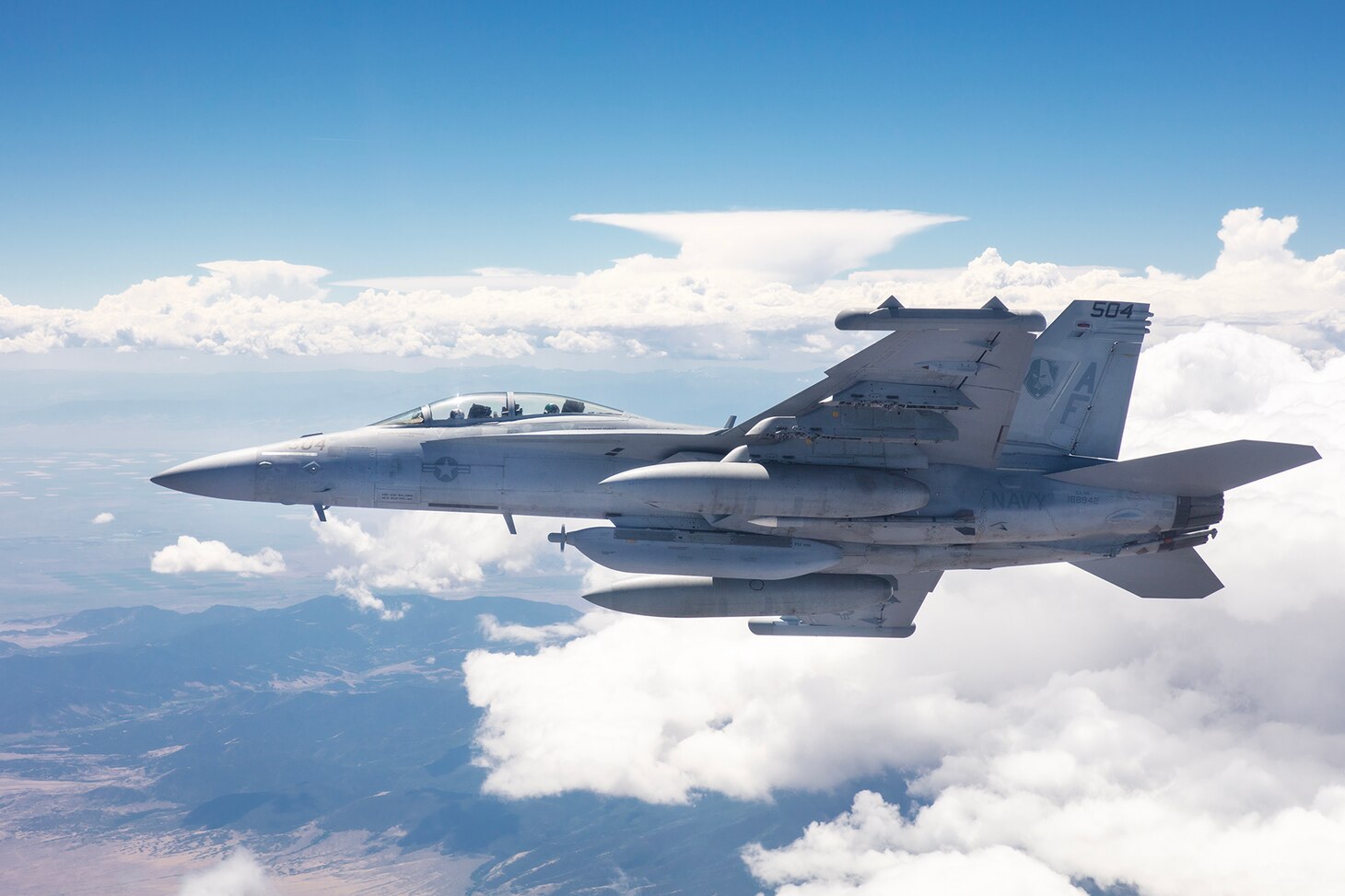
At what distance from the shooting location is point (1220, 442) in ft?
51.3

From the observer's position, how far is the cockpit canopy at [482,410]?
16.8m

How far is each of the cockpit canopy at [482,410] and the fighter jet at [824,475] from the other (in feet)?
0.11

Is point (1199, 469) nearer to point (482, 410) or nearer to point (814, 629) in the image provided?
point (814, 629)

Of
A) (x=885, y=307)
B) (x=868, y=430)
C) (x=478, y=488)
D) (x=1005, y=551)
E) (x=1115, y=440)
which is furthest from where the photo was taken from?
(x=1115, y=440)

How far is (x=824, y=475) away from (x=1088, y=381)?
7.63 meters

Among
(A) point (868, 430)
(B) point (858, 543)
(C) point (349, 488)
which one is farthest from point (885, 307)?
(C) point (349, 488)

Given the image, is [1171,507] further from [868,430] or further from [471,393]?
[471,393]

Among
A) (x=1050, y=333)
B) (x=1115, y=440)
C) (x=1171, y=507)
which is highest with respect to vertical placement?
(x=1050, y=333)

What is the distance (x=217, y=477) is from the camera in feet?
51.8

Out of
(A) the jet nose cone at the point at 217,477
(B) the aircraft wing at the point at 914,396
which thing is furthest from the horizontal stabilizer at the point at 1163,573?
(A) the jet nose cone at the point at 217,477

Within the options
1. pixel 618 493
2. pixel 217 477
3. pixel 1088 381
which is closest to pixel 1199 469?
pixel 1088 381

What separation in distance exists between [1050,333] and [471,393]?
12992 mm

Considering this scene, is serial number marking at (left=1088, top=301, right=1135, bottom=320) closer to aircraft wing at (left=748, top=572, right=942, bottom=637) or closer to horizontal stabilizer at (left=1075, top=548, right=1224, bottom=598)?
horizontal stabilizer at (left=1075, top=548, right=1224, bottom=598)

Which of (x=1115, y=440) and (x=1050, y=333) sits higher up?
(x=1050, y=333)
